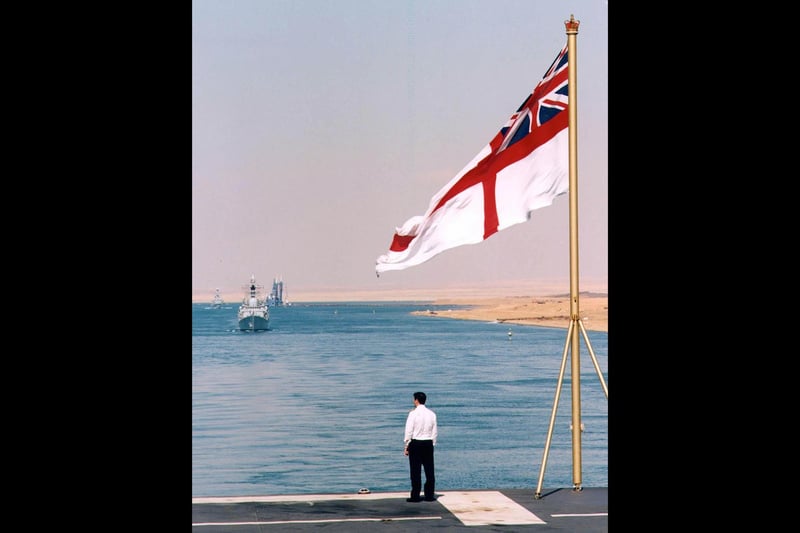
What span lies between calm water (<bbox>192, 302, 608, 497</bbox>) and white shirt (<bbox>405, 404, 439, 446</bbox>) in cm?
2926

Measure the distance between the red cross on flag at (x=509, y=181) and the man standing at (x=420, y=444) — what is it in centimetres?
219

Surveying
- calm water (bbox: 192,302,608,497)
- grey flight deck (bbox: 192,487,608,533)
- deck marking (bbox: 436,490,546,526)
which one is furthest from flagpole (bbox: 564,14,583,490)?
calm water (bbox: 192,302,608,497)

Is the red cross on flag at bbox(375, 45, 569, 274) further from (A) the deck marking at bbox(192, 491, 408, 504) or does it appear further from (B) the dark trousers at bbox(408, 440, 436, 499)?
(A) the deck marking at bbox(192, 491, 408, 504)

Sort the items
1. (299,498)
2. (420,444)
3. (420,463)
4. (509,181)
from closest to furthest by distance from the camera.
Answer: (420,463) → (420,444) → (299,498) → (509,181)

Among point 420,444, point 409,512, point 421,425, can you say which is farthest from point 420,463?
point 409,512

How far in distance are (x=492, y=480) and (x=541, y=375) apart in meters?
88.4

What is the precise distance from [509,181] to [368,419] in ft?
287

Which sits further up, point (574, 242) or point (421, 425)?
point (574, 242)

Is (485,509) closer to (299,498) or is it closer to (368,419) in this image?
(299,498)

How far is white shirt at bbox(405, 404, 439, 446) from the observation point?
Result: 1766 cm

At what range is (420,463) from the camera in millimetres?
Result: 17734
